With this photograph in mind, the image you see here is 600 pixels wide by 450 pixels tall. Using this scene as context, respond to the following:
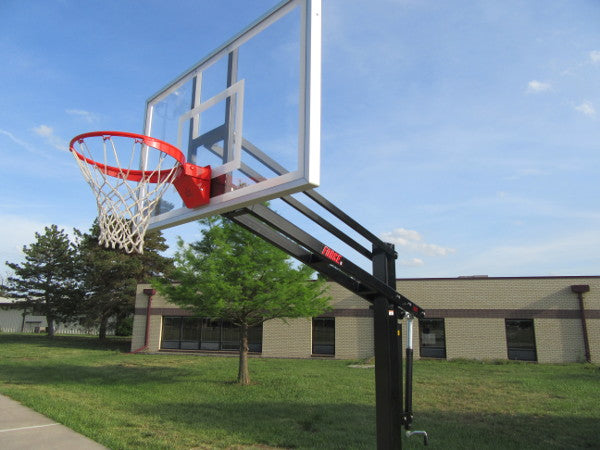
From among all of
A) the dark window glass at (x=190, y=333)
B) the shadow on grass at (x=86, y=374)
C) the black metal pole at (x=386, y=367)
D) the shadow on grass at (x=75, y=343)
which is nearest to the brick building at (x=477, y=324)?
the dark window glass at (x=190, y=333)

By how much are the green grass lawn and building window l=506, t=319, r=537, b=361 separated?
346 cm

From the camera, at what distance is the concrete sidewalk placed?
6621 millimetres

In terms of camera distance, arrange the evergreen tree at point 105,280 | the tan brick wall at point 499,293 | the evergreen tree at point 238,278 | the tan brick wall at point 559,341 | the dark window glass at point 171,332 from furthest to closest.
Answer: the evergreen tree at point 105,280 → the dark window glass at point 171,332 → the tan brick wall at point 499,293 → the tan brick wall at point 559,341 → the evergreen tree at point 238,278

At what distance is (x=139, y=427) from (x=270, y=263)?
232 inches

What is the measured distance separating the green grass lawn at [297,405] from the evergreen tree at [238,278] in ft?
7.28

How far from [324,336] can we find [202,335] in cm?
735

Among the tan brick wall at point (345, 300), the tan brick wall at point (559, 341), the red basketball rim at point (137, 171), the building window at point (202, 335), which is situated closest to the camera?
the red basketball rim at point (137, 171)

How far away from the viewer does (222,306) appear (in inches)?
489

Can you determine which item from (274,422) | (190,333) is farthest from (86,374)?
(190,333)

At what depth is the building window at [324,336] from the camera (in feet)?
75.8

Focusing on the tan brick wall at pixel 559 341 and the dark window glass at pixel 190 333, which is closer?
the tan brick wall at pixel 559 341

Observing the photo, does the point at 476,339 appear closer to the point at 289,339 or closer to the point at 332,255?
the point at 289,339

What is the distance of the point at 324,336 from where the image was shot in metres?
23.3

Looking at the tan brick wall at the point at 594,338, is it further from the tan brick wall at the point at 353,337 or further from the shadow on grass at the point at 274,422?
the shadow on grass at the point at 274,422
